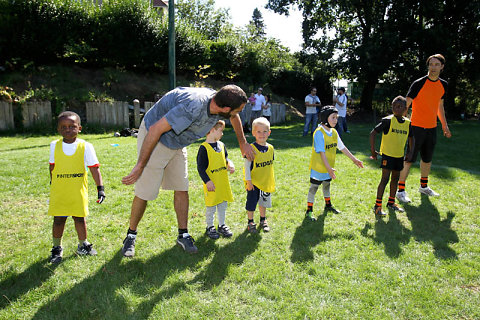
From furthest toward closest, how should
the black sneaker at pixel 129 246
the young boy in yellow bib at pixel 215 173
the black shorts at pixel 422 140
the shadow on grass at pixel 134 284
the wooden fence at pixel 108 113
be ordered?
1. the wooden fence at pixel 108 113
2. the black shorts at pixel 422 140
3. the young boy in yellow bib at pixel 215 173
4. the black sneaker at pixel 129 246
5. the shadow on grass at pixel 134 284

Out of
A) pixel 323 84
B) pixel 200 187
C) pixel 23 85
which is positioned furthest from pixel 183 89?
pixel 323 84

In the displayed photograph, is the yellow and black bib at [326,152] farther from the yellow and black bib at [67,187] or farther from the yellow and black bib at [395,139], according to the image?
the yellow and black bib at [67,187]

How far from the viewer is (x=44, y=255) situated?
370cm

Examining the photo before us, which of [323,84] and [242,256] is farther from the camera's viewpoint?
[323,84]

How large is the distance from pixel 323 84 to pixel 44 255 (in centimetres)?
2779

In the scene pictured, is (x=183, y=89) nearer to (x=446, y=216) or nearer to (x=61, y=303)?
(x=61, y=303)

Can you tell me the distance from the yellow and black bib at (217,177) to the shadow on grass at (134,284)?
0.57m

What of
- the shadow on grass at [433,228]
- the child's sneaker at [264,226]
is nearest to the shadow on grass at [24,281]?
the child's sneaker at [264,226]

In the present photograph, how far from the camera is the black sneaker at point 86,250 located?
12.2 feet

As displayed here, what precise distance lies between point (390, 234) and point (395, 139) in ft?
5.17

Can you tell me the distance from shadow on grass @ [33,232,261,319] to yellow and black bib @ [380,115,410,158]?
2699 mm

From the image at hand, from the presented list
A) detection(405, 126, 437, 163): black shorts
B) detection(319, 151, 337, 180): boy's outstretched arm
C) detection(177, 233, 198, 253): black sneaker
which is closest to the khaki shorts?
detection(177, 233, 198, 253): black sneaker

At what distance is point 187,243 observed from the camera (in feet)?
12.7

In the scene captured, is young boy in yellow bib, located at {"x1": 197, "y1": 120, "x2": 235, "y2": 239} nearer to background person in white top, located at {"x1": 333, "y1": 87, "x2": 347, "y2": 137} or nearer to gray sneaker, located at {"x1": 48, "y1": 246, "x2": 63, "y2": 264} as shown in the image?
gray sneaker, located at {"x1": 48, "y1": 246, "x2": 63, "y2": 264}
